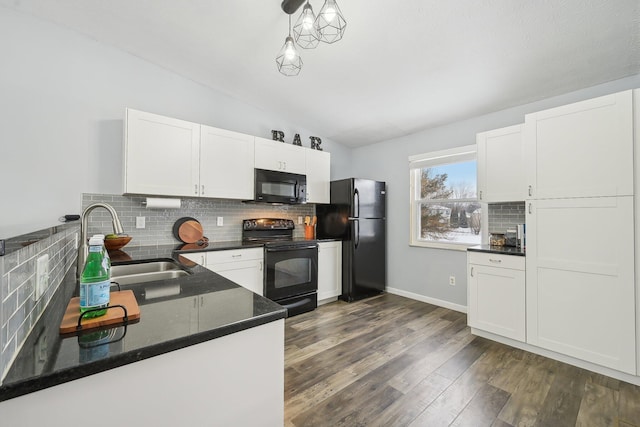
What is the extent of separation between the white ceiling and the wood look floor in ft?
8.01

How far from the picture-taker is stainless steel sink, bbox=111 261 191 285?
1.70 meters

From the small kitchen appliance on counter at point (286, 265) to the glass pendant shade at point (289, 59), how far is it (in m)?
1.75

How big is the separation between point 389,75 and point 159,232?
2.80 m

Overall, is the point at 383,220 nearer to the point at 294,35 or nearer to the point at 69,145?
the point at 294,35

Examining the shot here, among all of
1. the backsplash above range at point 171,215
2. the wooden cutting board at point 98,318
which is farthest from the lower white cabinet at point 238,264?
the wooden cutting board at point 98,318

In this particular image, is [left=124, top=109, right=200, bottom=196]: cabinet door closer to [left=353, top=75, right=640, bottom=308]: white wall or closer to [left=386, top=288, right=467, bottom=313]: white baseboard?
[left=353, top=75, right=640, bottom=308]: white wall

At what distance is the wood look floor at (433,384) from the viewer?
5.44 feet

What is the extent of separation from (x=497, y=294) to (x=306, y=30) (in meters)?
2.79

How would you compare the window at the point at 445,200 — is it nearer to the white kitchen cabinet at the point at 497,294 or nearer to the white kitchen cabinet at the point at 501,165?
the white kitchen cabinet at the point at 501,165

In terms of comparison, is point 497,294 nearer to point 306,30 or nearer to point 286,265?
point 286,265

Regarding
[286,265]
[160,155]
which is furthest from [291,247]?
[160,155]

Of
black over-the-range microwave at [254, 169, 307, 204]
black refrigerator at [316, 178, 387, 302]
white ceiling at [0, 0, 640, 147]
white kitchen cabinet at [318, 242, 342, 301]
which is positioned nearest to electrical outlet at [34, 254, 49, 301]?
white ceiling at [0, 0, 640, 147]

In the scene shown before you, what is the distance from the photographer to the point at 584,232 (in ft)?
7.09

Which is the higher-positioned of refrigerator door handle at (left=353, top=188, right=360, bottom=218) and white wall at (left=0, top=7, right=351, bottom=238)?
white wall at (left=0, top=7, right=351, bottom=238)
